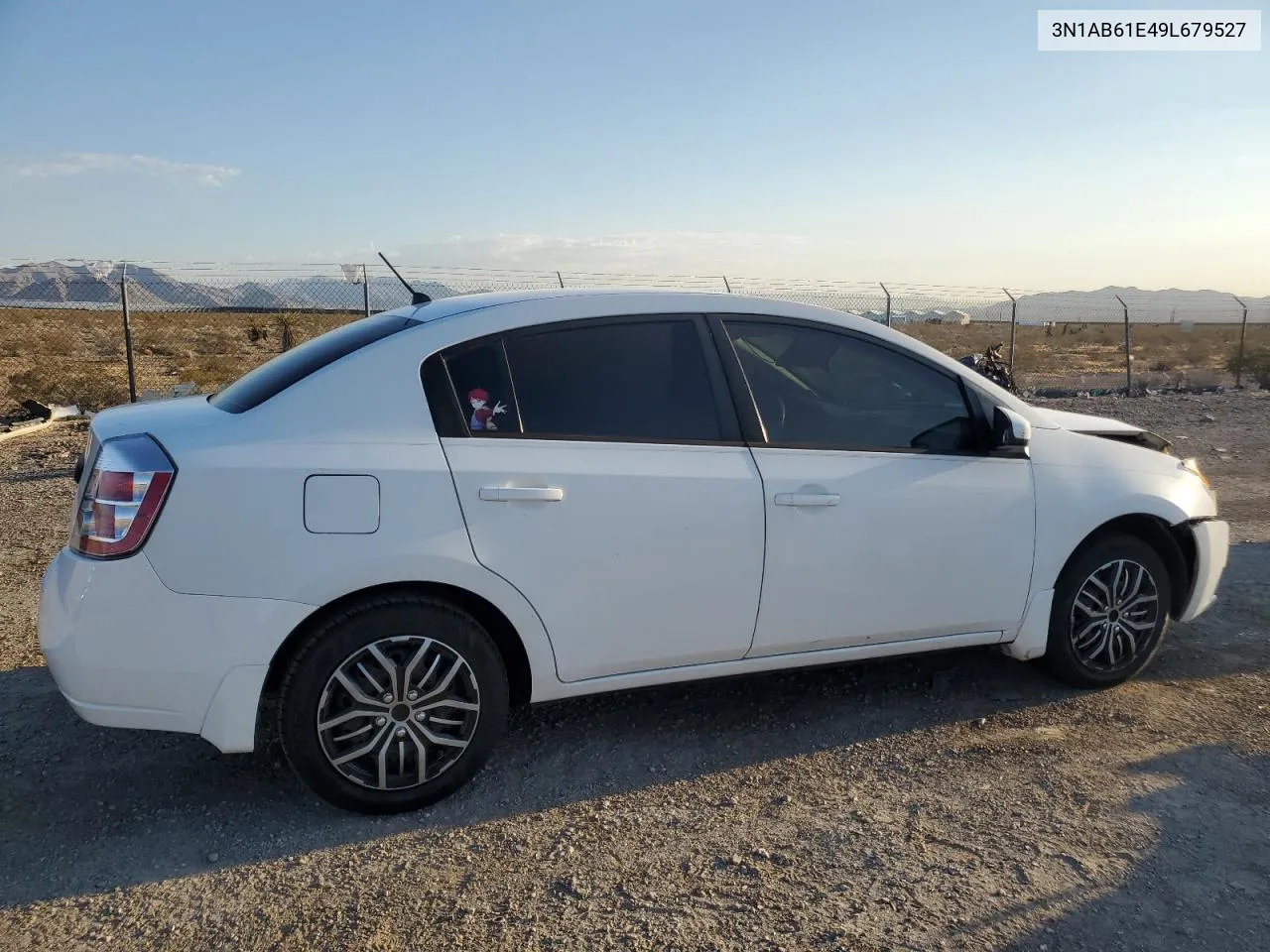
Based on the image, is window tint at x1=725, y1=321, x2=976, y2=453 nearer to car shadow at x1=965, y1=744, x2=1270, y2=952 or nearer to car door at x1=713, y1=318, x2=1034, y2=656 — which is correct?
car door at x1=713, y1=318, x2=1034, y2=656

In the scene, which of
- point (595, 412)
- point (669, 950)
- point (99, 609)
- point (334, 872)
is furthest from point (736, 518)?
point (99, 609)

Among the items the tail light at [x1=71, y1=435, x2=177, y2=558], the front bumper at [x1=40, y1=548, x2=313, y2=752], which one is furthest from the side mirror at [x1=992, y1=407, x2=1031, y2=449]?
the tail light at [x1=71, y1=435, x2=177, y2=558]

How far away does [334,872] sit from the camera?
2951 mm

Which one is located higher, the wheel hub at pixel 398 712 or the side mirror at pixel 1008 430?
the side mirror at pixel 1008 430

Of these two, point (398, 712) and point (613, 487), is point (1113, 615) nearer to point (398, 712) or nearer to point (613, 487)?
point (613, 487)

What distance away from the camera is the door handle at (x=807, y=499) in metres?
3.55

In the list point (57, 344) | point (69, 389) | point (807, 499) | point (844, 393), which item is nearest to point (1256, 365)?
point (844, 393)

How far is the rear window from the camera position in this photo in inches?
129

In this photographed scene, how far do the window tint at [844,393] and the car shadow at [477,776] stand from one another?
116 cm

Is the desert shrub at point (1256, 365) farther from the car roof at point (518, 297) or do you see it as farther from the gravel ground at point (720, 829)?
the car roof at point (518, 297)

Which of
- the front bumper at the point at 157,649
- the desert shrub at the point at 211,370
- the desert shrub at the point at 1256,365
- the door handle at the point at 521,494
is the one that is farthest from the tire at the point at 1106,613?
the desert shrub at the point at 1256,365

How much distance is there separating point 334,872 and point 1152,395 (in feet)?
55.9

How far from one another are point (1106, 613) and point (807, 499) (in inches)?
64.0

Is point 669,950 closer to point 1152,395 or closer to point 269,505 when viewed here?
point 269,505
